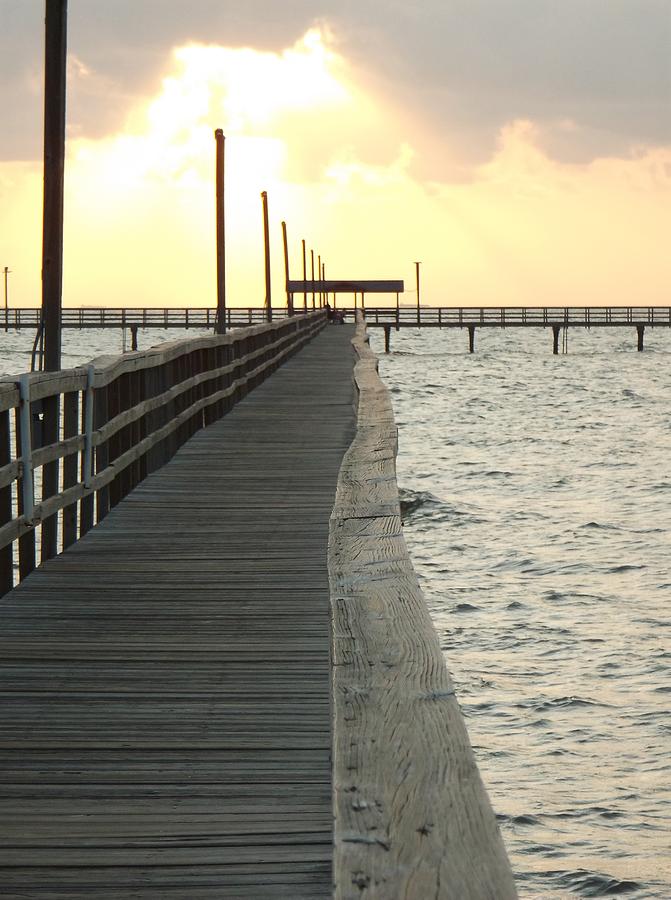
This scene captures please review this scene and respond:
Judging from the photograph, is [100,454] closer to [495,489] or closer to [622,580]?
[622,580]

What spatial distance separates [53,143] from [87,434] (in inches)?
187

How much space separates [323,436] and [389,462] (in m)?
7.34

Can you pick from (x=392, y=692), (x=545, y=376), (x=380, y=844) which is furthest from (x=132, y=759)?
(x=545, y=376)

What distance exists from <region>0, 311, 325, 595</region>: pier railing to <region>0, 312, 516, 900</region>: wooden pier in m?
0.03

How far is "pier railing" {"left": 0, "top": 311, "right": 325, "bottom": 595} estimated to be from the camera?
7.13 m

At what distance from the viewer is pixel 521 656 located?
13398 millimetres

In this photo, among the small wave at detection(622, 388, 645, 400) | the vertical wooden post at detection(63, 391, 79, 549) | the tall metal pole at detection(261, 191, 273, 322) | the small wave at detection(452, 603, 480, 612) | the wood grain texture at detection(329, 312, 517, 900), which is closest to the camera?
the wood grain texture at detection(329, 312, 517, 900)

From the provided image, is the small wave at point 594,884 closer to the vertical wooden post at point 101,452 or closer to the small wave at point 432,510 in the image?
the vertical wooden post at point 101,452

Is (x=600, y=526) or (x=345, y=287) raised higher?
(x=345, y=287)

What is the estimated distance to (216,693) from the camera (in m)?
5.04

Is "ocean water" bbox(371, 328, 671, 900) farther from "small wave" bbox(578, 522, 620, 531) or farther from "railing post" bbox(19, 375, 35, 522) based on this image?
"railing post" bbox(19, 375, 35, 522)

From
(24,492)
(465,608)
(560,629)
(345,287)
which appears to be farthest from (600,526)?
(345,287)

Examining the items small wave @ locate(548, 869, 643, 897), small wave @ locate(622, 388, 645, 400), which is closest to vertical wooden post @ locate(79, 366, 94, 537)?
small wave @ locate(548, 869, 643, 897)

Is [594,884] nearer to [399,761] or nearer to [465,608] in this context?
[399,761]
